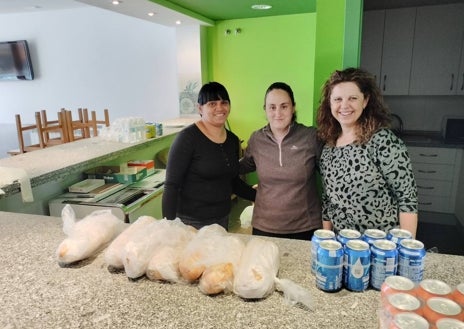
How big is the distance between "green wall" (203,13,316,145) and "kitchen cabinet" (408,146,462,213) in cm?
128

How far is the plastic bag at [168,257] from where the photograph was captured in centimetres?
90

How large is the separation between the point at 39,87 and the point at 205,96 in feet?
15.6

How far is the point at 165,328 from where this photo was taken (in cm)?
75

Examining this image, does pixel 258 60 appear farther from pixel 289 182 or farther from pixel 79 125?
pixel 289 182

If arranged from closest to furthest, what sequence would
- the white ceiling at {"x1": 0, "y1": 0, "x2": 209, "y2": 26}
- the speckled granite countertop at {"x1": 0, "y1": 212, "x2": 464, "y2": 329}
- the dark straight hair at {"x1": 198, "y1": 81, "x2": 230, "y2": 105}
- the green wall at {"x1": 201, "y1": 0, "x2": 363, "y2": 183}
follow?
1. the speckled granite countertop at {"x1": 0, "y1": 212, "x2": 464, "y2": 329}
2. the dark straight hair at {"x1": 198, "y1": 81, "x2": 230, "y2": 105}
3. the white ceiling at {"x1": 0, "y1": 0, "x2": 209, "y2": 26}
4. the green wall at {"x1": 201, "y1": 0, "x2": 363, "y2": 183}

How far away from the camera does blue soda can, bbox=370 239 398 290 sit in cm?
80

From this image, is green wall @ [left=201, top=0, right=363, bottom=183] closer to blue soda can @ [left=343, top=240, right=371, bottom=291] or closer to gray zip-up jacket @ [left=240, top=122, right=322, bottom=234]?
gray zip-up jacket @ [left=240, top=122, right=322, bottom=234]

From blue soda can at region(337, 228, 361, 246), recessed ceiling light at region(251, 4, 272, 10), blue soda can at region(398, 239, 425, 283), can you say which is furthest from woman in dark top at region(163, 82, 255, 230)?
recessed ceiling light at region(251, 4, 272, 10)

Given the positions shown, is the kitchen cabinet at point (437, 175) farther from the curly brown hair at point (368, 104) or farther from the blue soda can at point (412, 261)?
the blue soda can at point (412, 261)

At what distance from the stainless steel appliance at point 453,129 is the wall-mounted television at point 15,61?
5576 mm

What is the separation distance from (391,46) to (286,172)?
2786mm

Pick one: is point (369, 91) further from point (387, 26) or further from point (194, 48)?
point (194, 48)

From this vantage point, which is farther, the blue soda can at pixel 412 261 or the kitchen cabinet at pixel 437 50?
the kitchen cabinet at pixel 437 50

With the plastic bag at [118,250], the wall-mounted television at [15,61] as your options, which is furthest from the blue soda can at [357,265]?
the wall-mounted television at [15,61]
